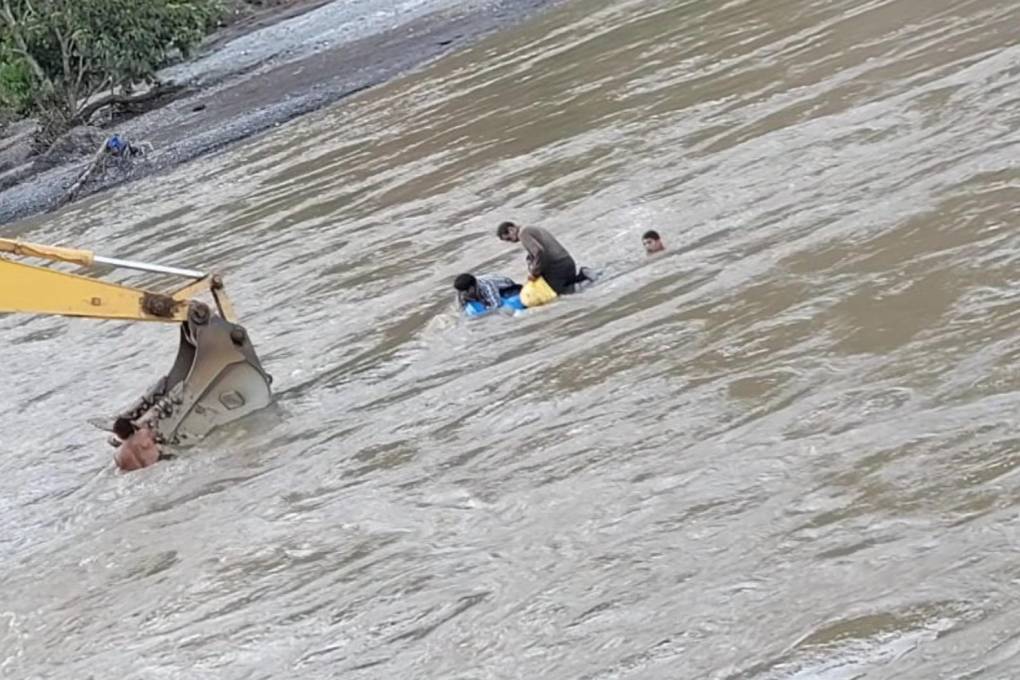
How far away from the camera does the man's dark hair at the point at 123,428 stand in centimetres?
1300

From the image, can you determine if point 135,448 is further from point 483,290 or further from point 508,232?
point 508,232

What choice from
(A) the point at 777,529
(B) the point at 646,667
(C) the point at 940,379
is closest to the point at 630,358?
(C) the point at 940,379

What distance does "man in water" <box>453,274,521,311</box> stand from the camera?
14266 millimetres

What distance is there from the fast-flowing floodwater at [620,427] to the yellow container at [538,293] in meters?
0.25

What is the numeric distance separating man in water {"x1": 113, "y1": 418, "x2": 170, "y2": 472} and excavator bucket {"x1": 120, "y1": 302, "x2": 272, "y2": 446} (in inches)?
5.3

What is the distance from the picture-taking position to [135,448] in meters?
12.9

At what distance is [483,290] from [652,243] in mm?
1662

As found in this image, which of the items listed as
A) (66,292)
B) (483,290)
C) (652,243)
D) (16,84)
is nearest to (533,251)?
(483,290)

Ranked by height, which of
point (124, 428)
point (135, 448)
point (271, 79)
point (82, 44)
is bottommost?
point (135, 448)

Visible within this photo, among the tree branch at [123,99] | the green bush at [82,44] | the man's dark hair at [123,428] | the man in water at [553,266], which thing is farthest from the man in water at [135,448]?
the tree branch at [123,99]

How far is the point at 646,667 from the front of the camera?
7.45 m

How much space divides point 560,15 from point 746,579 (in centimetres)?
2649

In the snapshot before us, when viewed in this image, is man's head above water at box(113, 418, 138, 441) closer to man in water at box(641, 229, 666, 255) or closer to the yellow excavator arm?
the yellow excavator arm

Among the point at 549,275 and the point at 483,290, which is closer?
the point at 549,275
